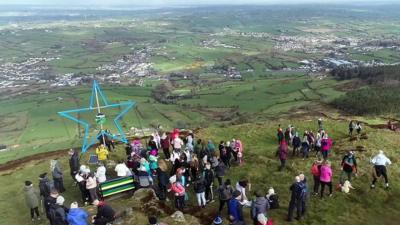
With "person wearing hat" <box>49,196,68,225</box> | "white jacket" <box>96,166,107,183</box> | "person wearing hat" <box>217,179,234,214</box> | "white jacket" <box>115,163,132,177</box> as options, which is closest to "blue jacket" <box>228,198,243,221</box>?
"person wearing hat" <box>217,179,234,214</box>

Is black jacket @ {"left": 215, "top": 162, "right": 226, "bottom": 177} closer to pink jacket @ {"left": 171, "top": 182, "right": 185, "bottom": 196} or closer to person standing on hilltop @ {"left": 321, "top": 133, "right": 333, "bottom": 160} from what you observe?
pink jacket @ {"left": 171, "top": 182, "right": 185, "bottom": 196}

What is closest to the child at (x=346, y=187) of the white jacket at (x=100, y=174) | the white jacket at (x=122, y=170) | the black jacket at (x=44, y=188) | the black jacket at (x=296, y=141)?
the black jacket at (x=296, y=141)

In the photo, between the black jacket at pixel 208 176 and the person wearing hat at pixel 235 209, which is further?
the black jacket at pixel 208 176

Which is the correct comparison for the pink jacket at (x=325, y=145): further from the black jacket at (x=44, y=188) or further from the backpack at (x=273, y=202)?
the black jacket at (x=44, y=188)

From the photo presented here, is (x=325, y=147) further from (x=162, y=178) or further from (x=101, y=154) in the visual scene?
(x=101, y=154)

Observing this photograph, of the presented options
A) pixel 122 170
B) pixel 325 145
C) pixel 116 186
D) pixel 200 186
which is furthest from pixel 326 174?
pixel 116 186

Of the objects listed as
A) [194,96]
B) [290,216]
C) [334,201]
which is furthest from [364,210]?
[194,96]
